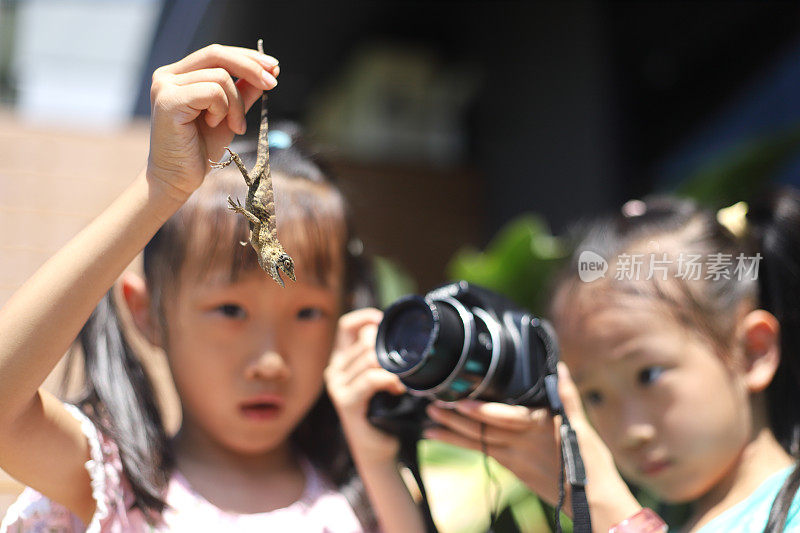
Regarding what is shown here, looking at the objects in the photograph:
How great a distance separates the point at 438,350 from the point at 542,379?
0.10 meters

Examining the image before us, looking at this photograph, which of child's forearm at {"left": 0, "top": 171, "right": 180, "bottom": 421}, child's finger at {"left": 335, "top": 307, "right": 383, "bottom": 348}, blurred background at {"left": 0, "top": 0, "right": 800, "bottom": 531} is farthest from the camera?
blurred background at {"left": 0, "top": 0, "right": 800, "bottom": 531}

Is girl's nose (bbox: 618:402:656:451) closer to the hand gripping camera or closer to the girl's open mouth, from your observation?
the hand gripping camera

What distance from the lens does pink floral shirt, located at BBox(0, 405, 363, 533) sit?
536mm

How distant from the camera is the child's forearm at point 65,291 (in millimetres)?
461

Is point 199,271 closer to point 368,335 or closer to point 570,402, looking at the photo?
point 368,335

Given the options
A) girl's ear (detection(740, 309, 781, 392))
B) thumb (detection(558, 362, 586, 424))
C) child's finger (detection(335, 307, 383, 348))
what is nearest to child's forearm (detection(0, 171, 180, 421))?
child's finger (detection(335, 307, 383, 348))

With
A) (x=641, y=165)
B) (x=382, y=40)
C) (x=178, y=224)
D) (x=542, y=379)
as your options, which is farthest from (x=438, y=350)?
(x=382, y=40)

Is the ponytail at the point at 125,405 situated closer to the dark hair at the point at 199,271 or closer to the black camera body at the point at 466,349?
the dark hair at the point at 199,271

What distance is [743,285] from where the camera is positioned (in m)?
0.69

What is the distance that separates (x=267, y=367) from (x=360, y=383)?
0.10m

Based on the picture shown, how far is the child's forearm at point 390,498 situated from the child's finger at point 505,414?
0.08 metres

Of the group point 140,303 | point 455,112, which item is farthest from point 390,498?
point 455,112

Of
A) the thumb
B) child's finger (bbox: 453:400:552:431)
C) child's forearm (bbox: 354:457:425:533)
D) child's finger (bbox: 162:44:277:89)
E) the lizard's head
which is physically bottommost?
child's forearm (bbox: 354:457:425:533)

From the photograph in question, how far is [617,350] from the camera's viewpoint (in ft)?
2.20
